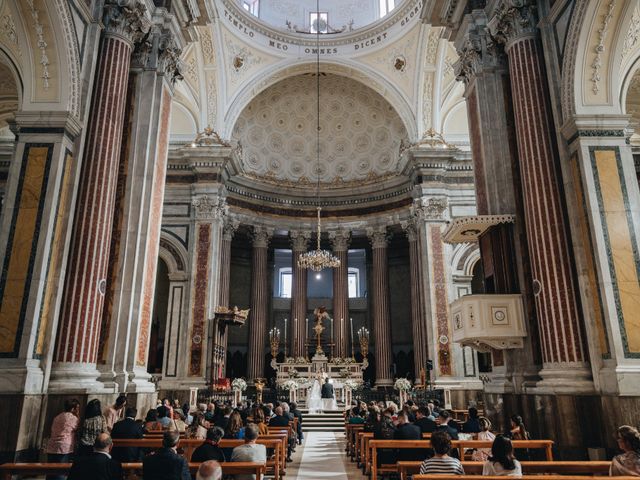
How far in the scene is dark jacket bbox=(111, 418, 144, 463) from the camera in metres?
5.99

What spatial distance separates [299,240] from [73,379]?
16873 mm

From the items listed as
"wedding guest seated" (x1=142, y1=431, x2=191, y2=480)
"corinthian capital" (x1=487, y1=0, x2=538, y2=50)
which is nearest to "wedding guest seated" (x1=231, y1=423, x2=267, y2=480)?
"wedding guest seated" (x1=142, y1=431, x2=191, y2=480)

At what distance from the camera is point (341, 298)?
2338 centimetres

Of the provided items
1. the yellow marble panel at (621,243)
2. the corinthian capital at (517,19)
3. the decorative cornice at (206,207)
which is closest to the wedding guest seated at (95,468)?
the yellow marble panel at (621,243)

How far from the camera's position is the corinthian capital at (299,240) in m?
24.2

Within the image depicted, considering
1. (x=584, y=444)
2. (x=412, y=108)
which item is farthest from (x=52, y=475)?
(x=412, y=108)

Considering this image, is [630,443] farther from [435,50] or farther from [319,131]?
[319,131]

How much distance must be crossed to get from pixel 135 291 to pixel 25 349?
258cm

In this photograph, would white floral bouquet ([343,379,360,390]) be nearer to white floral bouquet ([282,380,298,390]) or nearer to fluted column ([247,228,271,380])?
white floral bouquet ([282,380,298,390])

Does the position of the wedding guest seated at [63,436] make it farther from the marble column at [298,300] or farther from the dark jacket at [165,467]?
the marble column at [298,300]

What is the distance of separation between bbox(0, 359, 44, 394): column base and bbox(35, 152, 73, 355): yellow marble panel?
301 millimetres

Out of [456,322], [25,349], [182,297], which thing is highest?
[182,297]

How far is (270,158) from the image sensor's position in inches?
1008

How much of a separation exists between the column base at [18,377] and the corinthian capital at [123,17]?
238 inches
